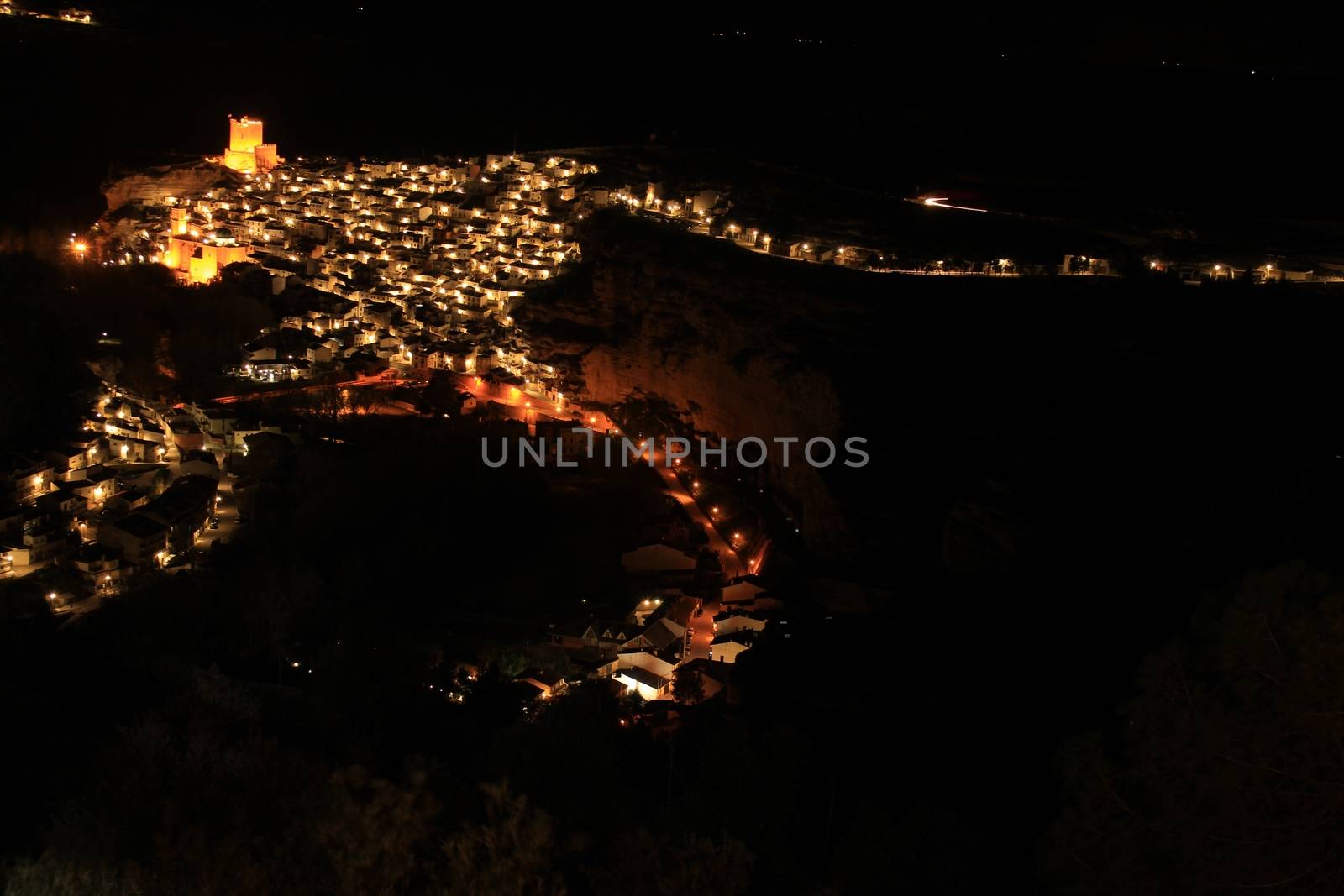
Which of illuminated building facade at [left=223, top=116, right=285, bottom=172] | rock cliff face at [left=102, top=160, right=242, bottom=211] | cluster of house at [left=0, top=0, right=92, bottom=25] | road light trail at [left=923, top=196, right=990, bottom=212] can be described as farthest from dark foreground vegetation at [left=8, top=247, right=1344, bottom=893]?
cluster of house at [left=0, top=0, right=92, bottom=25]

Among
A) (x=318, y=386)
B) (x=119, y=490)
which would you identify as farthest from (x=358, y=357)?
(x=119, y=490)

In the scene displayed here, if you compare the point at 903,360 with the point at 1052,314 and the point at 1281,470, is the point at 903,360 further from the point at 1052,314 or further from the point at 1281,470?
the point at 1281,470

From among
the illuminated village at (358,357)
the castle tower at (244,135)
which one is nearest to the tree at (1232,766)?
the illuminated village at (358,357)

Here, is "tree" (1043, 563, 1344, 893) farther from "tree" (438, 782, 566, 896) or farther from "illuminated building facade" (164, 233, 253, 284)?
"illuminated building facade" (164, 233, 253, 284)

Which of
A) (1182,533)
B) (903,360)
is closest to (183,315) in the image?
(903,360)

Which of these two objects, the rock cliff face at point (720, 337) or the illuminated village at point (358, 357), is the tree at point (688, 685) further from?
the rock cliff face at point (720, 337)

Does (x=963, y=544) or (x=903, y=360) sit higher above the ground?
(x=903, y=360)
